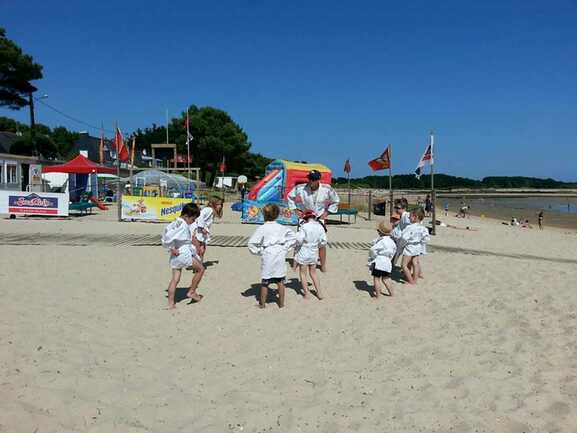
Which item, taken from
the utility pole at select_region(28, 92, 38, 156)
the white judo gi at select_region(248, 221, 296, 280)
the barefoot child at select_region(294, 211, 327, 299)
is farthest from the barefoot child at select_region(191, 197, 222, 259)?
the utility pole at select_region(28, 92, 38, 156)

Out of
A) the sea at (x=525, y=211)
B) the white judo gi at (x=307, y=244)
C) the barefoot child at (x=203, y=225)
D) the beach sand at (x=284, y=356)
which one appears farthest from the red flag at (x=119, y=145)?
the sea at (x=525, y=211)

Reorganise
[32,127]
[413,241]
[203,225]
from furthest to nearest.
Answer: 1. [32,127]
2. [203,225]
3. [413,241]

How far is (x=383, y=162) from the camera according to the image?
18672 millimetres

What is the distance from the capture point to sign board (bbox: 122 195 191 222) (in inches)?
672

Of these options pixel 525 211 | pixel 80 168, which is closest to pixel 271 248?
pixel 80 168

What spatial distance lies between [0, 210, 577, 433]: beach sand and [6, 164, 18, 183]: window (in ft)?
75.7

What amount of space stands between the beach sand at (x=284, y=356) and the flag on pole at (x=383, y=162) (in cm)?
1132

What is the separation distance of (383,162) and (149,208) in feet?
32.9

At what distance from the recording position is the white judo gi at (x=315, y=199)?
7.60m

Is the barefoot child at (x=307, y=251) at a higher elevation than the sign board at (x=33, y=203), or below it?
below

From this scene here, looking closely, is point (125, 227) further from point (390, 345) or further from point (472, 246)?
point (390, 345)

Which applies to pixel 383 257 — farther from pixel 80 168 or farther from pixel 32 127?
pixel 32 127

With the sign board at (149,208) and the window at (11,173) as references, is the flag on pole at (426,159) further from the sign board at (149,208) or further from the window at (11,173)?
the window at (11,173)

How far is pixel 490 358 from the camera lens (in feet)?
13.5
